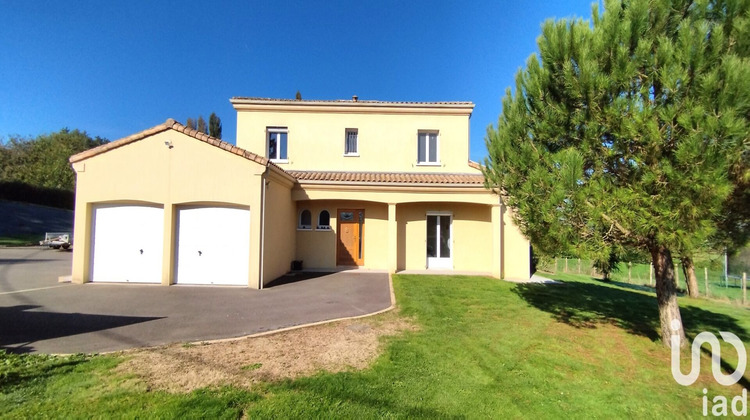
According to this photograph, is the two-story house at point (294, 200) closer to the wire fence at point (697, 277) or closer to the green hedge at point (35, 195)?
the wire fence at point (697, 277)

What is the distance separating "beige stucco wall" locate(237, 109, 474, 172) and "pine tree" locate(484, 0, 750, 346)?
30.0 ft

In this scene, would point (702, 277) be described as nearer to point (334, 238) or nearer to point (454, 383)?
point (334, 238)

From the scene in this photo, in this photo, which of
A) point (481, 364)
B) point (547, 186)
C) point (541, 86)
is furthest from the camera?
point (541, 86)

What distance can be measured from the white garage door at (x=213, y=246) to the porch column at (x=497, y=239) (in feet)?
30.1

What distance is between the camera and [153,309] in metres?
7.81

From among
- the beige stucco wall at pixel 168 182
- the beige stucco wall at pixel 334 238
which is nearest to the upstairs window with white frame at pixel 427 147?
the beige stucco wall at pixel 334 238

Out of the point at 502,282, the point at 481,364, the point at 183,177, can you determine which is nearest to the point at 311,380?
the point at 481,364

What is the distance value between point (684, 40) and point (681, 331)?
5047mm

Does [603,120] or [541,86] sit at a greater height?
[541,86]

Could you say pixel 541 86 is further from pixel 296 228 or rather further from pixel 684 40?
pixel 296 228

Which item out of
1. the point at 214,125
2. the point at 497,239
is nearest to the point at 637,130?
the point at 497,239

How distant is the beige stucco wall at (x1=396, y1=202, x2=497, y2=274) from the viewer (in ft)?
47.1

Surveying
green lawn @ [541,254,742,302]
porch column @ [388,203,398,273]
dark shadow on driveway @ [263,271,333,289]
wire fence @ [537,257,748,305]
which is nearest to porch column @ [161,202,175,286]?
dark shadow on driveway @ [263,271,333,289]

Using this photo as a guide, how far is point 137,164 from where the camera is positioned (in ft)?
35.3
